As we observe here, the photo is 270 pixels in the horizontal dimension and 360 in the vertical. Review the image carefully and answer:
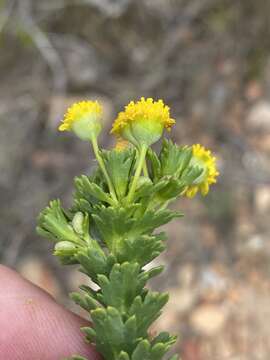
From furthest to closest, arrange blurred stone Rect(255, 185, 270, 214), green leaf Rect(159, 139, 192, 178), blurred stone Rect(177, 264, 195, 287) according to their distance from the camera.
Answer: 1. blurred stone Rect(255, 185, 270, 214)
2. blurred stone Rect(177, 264, 195, 287)
3. green leaf Rect(159, 139, 192, 178)

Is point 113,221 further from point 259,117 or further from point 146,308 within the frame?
point 259,117

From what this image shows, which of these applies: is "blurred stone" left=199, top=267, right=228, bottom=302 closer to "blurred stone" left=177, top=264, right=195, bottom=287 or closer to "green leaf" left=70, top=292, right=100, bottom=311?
"blurred stone" left=177, top=264, right=195, bottom=287

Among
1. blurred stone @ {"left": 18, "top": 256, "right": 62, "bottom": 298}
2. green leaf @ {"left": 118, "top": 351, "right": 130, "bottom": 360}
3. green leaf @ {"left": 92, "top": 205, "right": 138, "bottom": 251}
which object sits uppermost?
blurred stone @ {"left": 18, "top": 256, "right": 62, "bottom": 298}

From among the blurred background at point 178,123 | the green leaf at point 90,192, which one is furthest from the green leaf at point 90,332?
the blurred background at point 178,123

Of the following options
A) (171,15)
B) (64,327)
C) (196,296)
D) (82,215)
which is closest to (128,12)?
(171,15)

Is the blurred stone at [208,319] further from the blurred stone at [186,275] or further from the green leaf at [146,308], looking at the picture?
the green leaf at [146,308]

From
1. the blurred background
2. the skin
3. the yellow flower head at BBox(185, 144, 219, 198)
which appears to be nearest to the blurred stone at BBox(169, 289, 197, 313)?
the blurred background
